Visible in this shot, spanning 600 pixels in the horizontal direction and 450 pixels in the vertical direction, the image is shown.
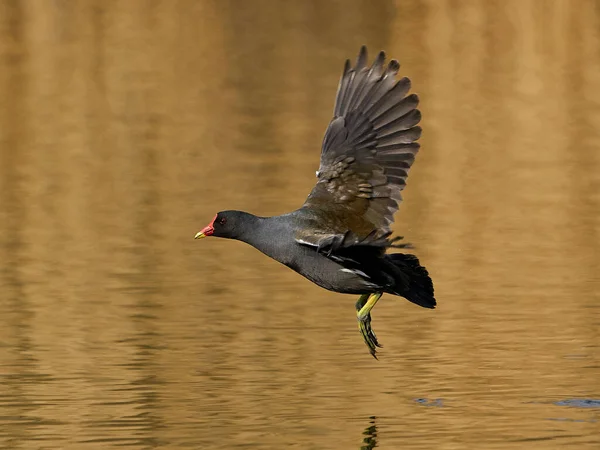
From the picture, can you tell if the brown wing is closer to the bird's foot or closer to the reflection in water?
the bird's foot

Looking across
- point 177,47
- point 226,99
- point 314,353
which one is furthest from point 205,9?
point 314,353

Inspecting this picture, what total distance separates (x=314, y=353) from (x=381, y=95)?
2.01 m

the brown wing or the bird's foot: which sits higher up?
the brown wing

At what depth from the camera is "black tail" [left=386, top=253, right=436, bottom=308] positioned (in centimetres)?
1063

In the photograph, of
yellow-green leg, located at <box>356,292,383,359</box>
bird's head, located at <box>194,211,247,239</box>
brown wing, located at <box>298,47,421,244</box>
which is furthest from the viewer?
brown wing, located at <box>298,47,421,244</box>

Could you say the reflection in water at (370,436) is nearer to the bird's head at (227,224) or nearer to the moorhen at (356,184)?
the moorhen at (356,184)

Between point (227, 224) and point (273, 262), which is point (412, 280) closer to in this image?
point (227, 224)

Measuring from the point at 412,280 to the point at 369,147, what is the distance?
1418mm

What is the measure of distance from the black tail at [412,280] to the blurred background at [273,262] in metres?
0.69

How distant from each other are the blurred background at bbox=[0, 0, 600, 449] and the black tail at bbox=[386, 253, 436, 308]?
27.2 inches

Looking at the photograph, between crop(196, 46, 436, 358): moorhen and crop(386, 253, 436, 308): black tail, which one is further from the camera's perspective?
crop(196, 46, 436, 358): moorhen

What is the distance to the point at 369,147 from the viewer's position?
11766mm

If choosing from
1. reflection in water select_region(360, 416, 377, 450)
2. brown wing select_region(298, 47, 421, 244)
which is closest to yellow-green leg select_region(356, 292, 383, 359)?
brown wing select_region(298, 47, 421, 244)

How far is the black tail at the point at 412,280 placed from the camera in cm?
1063
